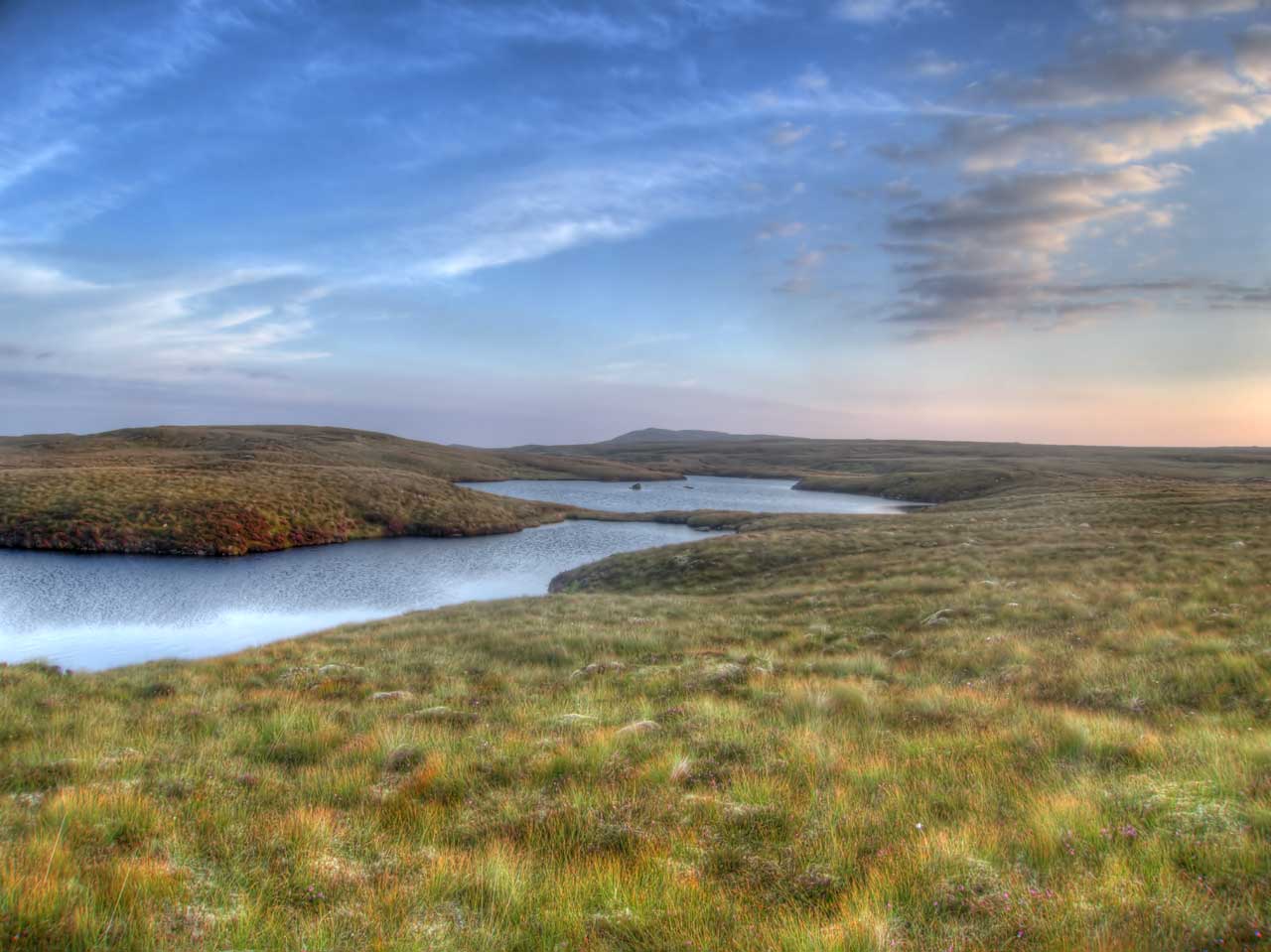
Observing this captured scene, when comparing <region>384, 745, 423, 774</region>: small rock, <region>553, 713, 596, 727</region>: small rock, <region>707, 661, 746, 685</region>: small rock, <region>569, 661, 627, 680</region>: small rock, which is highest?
<region>384, 745, 423, 774</region>: small rock

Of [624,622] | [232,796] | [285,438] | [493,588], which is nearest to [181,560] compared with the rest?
[493,588]

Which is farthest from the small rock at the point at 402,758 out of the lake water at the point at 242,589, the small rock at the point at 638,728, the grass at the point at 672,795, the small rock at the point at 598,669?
the lake water at the point at 242,589

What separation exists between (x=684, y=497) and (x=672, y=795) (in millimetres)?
99181

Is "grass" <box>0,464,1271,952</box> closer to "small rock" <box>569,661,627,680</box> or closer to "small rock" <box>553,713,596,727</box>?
"small rock" <box>569,661,627,680</box>

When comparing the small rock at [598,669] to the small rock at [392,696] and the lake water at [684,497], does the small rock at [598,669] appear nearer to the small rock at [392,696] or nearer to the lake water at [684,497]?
the small rock at [392,696]

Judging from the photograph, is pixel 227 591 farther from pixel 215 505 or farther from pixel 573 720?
pixel 573 720

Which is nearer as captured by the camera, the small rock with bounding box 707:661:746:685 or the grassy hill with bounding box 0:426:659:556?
the small rock with bounding box 707:661:746:685

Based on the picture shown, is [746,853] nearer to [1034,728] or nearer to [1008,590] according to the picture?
[1034,728]

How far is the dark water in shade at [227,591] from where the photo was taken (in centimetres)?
2516

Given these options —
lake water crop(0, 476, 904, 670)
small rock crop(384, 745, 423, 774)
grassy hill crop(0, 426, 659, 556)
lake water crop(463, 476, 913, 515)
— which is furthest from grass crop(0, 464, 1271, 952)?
lake water crop(463, 476, 913, 515)

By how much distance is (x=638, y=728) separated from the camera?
948 centimetres

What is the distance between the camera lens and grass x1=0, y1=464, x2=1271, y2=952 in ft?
14.5

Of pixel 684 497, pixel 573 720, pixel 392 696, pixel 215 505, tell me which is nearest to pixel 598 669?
pixel 392 696

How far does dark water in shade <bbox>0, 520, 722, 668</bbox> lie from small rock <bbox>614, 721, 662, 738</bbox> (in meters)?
20.8
